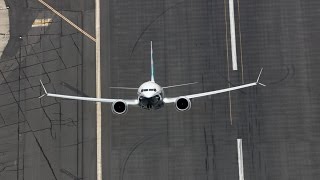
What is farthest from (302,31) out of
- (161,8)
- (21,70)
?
(21,70)

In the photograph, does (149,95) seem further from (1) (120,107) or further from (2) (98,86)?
(2) (98,86)

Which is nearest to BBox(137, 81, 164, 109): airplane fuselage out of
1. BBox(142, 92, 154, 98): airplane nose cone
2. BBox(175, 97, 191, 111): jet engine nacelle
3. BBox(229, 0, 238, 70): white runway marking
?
BBox(142, 92, 154, 98): airplane nose cone

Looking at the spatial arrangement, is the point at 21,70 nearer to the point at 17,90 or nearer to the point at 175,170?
the point at 17,90

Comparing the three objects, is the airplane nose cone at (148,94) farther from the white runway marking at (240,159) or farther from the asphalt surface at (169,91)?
the white runway marking at (240,159)

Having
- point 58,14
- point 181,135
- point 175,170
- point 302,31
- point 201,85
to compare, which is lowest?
point 175,170

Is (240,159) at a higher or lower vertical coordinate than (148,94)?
lower

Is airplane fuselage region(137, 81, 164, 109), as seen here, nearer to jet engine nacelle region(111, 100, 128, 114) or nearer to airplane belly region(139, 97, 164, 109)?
airplane belly region(139, 97, 164, 109)

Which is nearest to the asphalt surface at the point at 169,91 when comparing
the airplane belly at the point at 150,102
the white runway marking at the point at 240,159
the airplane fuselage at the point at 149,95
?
the white runway marking at the point at 240,159

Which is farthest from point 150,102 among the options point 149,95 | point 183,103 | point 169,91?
point 169,91
